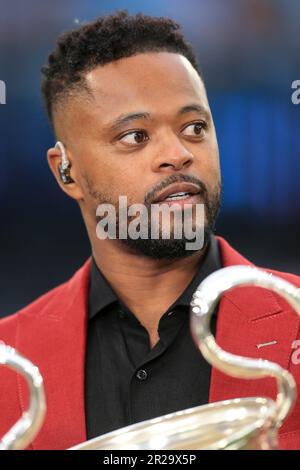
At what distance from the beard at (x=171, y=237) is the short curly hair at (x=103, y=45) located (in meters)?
0.19

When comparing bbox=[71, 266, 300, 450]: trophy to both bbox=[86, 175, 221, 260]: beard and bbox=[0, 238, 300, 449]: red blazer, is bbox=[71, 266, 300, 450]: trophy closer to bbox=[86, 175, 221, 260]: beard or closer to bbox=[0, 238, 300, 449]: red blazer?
bbox=[0, 238, 300, 449]: red blazer

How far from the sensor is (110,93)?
1123 mm

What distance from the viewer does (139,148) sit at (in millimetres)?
1087

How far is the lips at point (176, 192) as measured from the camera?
104cm

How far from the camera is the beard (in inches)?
41.6

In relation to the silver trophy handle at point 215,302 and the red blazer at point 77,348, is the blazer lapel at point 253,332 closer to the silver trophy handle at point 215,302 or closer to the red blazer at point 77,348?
the red blazer at point 77,348

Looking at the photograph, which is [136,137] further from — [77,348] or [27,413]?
[27,413]

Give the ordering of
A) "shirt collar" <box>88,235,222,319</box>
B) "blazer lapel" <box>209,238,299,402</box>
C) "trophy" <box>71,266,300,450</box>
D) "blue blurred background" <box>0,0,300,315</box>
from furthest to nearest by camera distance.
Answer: "blue blurred background" <box>0,0,300,315</box>
"shirt collar" <box>88,235,222,319</box>
"blazer lapel" <box>209,238,299,402</box>
"trophy" <box>71,266,300,450</box>

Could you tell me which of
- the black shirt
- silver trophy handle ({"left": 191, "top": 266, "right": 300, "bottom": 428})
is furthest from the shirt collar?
silver trophy handle ({"left": 191, "top": 266, "right": 300, "bottom": 428})

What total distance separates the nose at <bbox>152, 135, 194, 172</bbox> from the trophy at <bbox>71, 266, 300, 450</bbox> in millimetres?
402

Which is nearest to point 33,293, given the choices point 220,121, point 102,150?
point 220,121

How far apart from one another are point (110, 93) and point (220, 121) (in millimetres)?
685

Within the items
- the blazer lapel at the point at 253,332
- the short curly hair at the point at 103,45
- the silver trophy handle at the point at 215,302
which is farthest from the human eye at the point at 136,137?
the silver trophy handle at the point at 215,302

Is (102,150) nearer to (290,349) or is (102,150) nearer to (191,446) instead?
(290,349)
